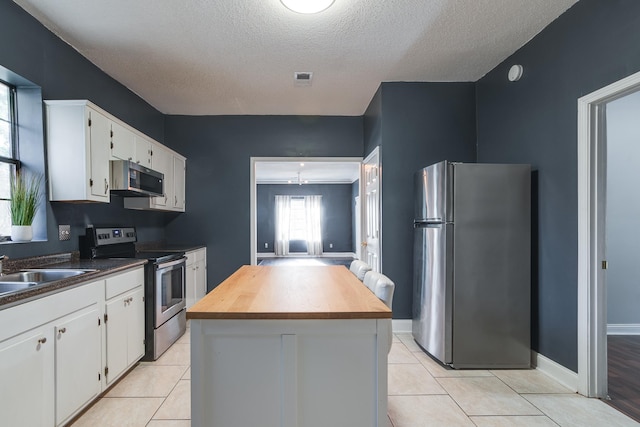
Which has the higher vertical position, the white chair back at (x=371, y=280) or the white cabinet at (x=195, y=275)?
the white chair back at (x=371, y=280)

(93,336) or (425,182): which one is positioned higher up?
(425,182)

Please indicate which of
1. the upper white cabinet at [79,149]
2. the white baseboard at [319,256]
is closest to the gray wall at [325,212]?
the white baseboard at [319,256]

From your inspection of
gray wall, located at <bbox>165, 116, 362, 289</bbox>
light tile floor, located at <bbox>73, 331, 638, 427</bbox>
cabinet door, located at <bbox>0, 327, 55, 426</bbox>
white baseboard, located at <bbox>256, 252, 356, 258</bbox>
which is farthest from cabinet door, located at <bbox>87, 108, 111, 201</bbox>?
white baseboard, located at <bbox>256, 252, 356, 258</bbox>

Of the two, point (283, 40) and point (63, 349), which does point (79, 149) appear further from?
point (283, 40)

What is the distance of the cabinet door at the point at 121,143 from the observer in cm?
280

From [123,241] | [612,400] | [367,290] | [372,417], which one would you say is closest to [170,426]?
[372,417]

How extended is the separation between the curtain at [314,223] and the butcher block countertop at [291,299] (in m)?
8.84

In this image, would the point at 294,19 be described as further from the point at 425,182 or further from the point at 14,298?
the point at 14,298

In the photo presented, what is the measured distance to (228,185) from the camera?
445 cm

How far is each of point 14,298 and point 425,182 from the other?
2905mm

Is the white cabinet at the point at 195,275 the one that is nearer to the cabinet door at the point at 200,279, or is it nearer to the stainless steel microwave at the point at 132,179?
the cabinet door at the point at 200,279

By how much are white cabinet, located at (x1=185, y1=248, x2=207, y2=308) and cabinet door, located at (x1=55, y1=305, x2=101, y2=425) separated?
152cm

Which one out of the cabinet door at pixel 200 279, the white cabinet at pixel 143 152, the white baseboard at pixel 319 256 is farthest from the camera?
the white baseboard at pixel 319 256

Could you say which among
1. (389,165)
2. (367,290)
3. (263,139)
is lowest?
(367,290)
